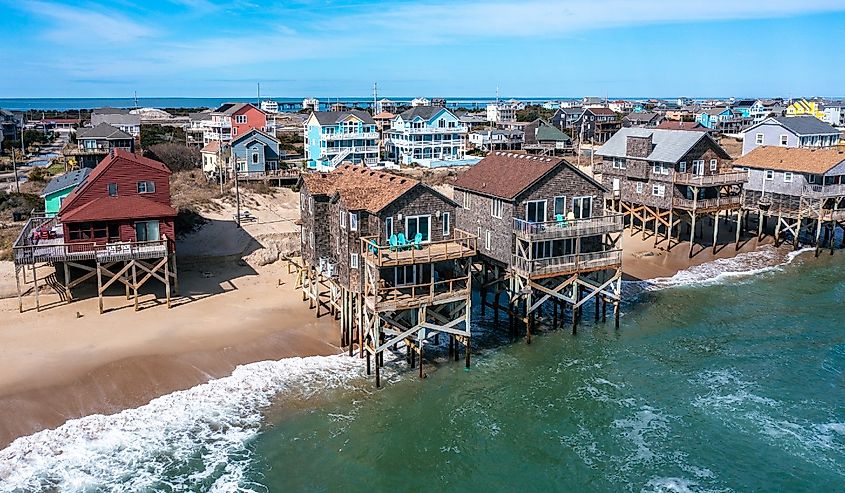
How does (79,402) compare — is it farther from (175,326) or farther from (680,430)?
(680,430)

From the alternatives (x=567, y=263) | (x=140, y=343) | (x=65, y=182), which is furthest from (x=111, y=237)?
(x=567, y=263)

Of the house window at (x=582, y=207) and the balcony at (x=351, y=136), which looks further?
the balcony at (x=351, y=136)

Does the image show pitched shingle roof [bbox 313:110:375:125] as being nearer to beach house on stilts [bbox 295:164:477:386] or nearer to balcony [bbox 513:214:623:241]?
beach house on stilts [bbox 295:164:477:386]

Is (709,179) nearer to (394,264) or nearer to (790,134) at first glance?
(790,134)

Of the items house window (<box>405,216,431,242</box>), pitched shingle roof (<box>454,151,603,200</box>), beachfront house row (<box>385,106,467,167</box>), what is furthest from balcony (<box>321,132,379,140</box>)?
house window (<box>405,216,431,242</box>)

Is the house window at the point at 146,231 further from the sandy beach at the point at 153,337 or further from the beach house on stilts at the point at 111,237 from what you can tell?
the sandy beach at the point at 153,337

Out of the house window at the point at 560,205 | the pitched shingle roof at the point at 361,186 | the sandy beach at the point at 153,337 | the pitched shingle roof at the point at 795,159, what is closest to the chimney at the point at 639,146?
the pitched shingle roof at the point at 795,159

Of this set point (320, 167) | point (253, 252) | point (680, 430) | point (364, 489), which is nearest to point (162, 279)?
point (253, 252)
